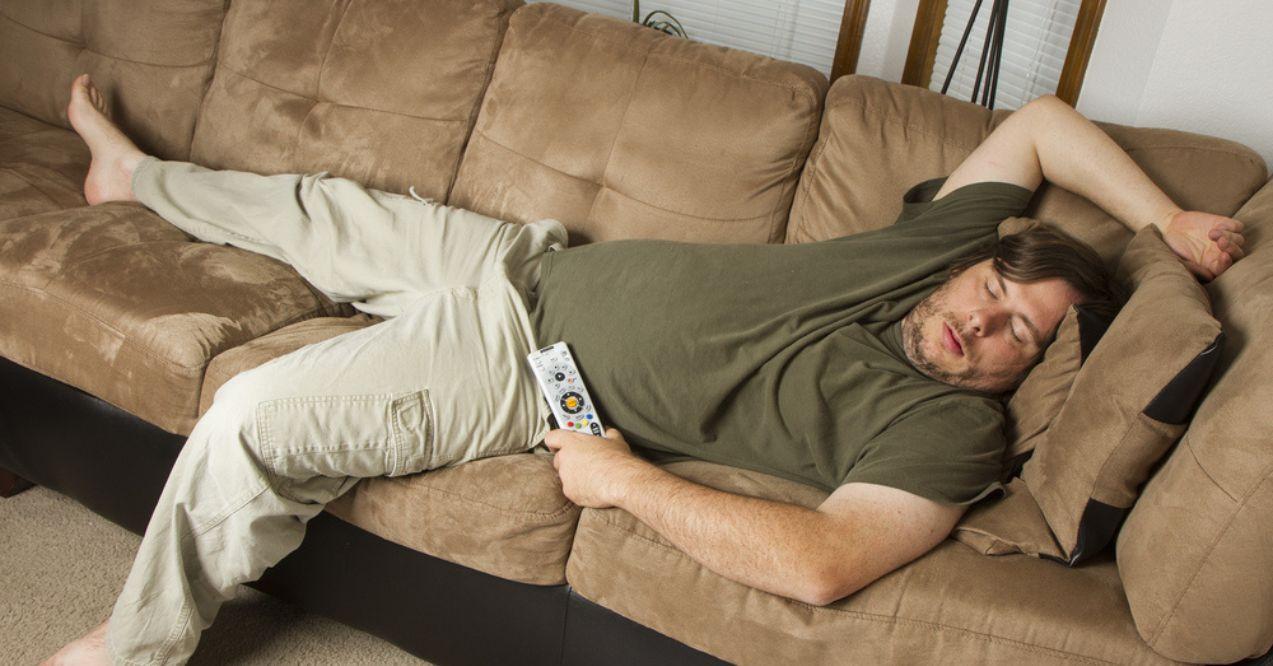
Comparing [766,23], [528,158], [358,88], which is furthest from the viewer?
[766,23]

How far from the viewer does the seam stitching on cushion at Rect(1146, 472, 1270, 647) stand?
111cm

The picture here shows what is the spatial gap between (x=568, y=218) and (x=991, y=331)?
2.88ft

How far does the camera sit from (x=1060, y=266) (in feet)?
4.76

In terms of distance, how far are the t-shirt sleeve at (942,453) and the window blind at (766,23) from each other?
1599mm

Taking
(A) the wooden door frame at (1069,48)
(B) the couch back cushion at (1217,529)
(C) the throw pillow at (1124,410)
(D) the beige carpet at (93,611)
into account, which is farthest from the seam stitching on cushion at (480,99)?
(B) the couch back cushion at (1217,529)

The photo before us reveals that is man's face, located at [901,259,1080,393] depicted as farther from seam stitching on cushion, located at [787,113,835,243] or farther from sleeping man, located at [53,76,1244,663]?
seam stitching on cushion, located at [787,113,835,243]

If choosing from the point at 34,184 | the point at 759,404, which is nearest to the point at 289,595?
the point at 759,404

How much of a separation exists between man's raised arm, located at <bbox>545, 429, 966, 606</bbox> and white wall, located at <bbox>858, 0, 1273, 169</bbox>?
1.13 meters

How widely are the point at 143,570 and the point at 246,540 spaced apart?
0.45 ft

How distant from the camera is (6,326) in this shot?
1711mm

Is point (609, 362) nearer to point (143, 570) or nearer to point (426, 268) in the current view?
point (426, 268)

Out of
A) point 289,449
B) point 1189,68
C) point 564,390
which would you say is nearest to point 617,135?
point 564,390

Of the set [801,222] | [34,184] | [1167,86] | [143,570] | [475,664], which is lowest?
[475,664]

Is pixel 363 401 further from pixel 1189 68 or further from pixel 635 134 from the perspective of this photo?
pixel 1189 68
